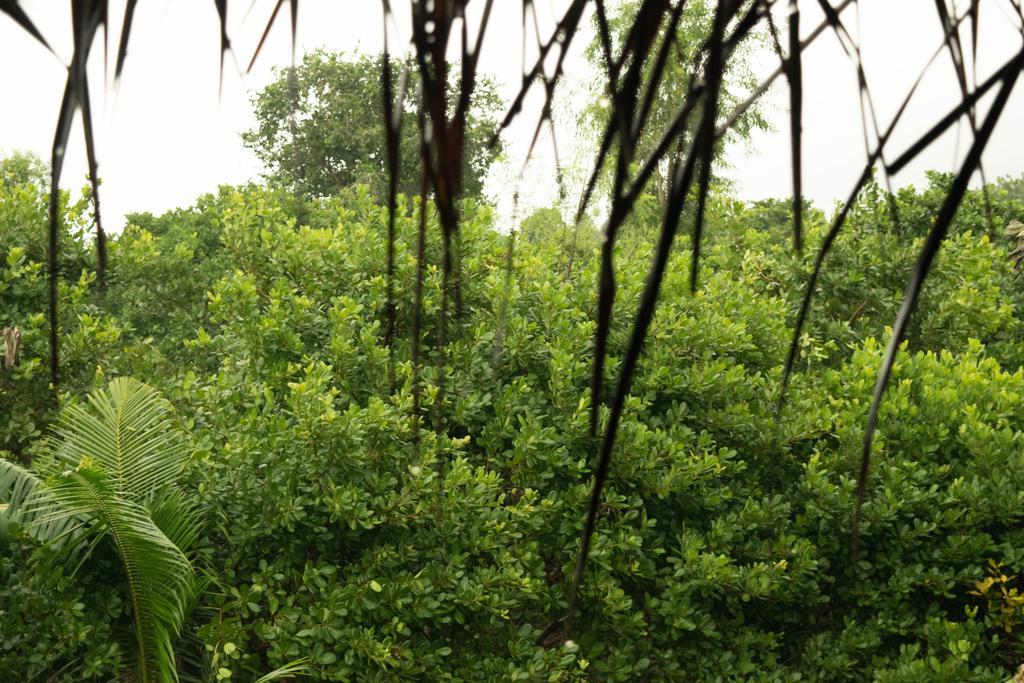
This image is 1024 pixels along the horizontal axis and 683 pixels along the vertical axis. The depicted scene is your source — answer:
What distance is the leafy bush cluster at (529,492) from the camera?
556 centimetres

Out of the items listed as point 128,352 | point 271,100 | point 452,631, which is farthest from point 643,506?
point 271,100

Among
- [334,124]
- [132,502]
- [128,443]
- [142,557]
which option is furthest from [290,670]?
[334,124]

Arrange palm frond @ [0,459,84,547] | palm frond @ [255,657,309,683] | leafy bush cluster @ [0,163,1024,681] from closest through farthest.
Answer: palm frond @ [255,657,309,683] < palm frond @ [0,459,84,547] < leafy bush cluster @ [0,163,1024,681]

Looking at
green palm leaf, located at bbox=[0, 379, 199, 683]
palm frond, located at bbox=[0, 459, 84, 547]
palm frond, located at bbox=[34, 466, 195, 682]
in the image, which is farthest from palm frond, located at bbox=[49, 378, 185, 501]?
palm frond, located at bbox=[0, 459, 84, 547]

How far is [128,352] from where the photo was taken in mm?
8086

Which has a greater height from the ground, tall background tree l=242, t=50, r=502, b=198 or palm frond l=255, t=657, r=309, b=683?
tall background tree l=242, t=50, r=502, b=198

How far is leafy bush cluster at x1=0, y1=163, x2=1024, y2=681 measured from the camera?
556cm

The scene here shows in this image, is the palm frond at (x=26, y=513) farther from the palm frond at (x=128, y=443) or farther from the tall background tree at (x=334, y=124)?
the tall background tree at (x=334, y=124)

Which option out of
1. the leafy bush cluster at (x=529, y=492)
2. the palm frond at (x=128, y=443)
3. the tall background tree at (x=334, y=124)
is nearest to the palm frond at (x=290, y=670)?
the leafy bush cluster at (x=529, y=492)

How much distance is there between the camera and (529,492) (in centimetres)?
580

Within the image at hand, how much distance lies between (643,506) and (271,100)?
76.8ft

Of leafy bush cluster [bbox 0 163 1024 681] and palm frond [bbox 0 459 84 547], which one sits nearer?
palm frond [bbox 0 459 84 547]

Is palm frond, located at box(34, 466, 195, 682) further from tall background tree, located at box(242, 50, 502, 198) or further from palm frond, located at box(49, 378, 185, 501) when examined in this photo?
tall background tree, located at box(242, 50, 502, 198)

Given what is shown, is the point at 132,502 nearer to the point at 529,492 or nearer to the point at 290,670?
the point at 290,670
